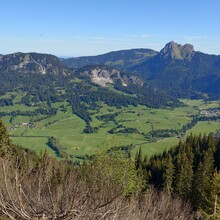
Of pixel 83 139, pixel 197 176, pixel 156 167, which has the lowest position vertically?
pixel 83 139

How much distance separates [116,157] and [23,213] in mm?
39457

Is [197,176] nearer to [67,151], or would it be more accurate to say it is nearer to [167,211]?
[167,211]

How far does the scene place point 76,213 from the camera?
7047 millimetres

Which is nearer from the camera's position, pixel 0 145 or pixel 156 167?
pixel 0 145

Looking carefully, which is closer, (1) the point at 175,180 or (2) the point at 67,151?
(1) the point at 175,180

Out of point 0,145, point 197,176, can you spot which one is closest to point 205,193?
point 197,176

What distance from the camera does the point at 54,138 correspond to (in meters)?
189

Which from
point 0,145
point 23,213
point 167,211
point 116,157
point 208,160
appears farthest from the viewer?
point 208,160

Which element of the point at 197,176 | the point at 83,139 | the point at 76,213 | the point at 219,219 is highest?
the point at 76,213

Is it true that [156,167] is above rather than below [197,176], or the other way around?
below

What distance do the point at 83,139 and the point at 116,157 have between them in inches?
5892

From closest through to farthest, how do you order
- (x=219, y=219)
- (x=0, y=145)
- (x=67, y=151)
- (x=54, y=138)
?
(x=219, y=219) < (x=0, y=145) < (x=67, y=151) < (x=54, y=138)

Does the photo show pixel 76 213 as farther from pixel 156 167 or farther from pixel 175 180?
pixel 156 167

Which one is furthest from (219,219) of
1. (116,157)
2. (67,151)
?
(67,151)
